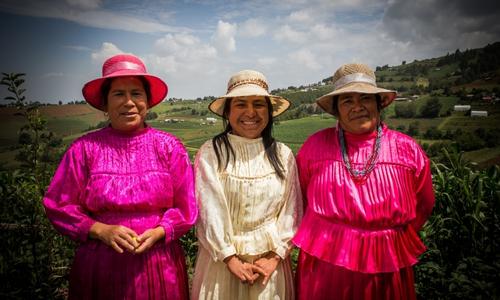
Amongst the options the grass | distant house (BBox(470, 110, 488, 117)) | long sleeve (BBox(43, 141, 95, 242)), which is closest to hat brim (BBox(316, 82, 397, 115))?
long sleeve (BBox(43, 141, 95, 242))

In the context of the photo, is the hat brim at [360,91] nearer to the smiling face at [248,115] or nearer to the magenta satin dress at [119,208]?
the smiling face at [248,115]

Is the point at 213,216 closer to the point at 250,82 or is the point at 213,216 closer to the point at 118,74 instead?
the point at 250,82

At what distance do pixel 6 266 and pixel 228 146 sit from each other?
7.65 ft

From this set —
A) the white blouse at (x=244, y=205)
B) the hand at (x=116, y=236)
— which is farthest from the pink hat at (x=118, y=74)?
the hand at (x=116, y=236)

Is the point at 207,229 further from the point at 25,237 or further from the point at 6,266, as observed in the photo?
the point at 25,237

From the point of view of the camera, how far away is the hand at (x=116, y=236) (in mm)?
1819

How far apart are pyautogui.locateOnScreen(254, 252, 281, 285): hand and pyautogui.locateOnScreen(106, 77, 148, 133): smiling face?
134 centimetres

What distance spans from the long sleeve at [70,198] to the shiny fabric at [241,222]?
778 mm

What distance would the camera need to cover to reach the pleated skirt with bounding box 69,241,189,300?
6.29ft

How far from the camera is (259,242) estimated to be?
217 cm

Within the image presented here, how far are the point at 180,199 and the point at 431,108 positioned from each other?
39864mm

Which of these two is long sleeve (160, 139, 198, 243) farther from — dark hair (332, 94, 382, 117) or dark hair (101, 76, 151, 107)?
dark hair (332, 94, 382, 117)

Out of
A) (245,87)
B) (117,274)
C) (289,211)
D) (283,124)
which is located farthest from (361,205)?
(283,124)

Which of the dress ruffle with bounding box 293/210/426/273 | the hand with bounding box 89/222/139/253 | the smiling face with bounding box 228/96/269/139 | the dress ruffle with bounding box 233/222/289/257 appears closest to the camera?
the hand with bounding box 89/222/139/253
